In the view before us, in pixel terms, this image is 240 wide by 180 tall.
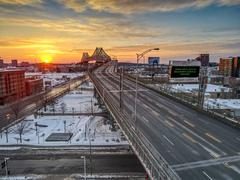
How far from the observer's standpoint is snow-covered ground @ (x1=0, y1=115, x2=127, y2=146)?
149 feet

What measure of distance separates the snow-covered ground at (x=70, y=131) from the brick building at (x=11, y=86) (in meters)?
30.5

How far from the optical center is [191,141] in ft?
88.6

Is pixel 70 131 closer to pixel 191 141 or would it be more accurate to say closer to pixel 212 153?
pixel 191 141

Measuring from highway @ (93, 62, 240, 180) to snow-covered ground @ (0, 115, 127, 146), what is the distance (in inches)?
363

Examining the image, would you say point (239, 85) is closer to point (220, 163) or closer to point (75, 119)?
point (75, 119)

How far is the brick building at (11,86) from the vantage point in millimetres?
88938

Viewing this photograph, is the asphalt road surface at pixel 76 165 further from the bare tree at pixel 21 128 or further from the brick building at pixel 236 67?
the brick building at pixel 236 67

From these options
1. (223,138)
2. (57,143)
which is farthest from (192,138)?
(57,143)

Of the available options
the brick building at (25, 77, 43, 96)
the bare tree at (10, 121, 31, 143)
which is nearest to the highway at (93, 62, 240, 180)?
the bare tree at (10, 121, 31, 143)

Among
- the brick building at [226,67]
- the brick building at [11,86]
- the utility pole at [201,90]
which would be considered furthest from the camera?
the brick building at [226,67]

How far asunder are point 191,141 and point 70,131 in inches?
1253

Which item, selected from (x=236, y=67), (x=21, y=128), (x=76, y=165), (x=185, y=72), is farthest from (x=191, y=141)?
(x=236, y=67)

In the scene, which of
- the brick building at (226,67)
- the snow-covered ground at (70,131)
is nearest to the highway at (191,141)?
the snow-covered ground at (70,131)

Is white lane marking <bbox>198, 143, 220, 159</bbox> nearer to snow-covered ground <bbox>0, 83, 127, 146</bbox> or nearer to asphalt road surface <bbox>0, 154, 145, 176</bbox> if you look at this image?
asphalt road surface <bbox>0, 154, 145, 176</bbox>
